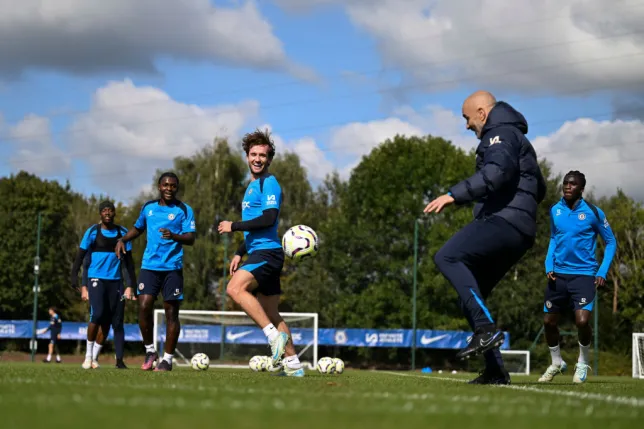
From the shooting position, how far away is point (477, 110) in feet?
23.6

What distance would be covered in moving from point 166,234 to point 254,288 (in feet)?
9.05

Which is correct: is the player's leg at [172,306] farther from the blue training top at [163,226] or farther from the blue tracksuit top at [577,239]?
the blue tracksuit top at [577,239]

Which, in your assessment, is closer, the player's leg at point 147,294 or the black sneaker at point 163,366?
the black sneaker at point 163,366

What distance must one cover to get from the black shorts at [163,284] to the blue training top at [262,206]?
275cm

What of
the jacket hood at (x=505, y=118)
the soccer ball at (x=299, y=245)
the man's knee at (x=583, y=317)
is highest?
the jacket hood at (x=505, y=118)

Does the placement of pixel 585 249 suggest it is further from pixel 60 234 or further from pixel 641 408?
A: pixel 60 234

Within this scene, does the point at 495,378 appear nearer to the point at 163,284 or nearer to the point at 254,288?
the point at 254,288

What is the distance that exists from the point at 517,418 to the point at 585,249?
260 inches

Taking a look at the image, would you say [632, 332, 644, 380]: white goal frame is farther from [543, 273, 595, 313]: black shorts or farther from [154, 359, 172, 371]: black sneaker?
[154, 359, 172, 371]: black sneaker

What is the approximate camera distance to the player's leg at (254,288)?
25.2 feet

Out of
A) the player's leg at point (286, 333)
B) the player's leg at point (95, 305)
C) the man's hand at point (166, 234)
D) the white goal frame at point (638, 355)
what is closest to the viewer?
the player's leg at point (286, 333)

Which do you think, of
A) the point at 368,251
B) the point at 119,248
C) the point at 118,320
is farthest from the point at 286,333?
the point at 368,251

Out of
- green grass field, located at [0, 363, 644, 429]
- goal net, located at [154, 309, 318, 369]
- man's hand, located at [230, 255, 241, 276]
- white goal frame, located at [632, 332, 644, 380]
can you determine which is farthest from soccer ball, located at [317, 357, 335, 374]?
goal net, located at [154, 309, 318, 369]

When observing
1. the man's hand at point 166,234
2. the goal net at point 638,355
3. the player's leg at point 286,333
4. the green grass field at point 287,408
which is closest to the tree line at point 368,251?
the goal net at point 638,355
